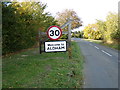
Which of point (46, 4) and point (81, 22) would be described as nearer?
point (46, 4)

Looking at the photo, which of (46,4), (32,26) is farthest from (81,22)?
(32,26)

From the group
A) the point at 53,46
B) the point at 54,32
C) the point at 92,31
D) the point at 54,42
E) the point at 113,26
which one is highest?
the point at 92,31

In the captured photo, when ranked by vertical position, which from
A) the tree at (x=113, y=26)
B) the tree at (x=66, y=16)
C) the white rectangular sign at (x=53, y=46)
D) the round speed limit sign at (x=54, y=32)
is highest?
the tree at (x=66, y=16)

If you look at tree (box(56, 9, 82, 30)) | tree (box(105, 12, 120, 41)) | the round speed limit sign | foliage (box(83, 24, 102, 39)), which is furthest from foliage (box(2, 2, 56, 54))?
foliage (box(83, 24, 102, 39))

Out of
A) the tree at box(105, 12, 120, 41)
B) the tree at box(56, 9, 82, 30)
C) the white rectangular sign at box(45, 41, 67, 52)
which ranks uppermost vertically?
the tree at box(56, 9, 82, 30)

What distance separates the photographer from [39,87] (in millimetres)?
5203

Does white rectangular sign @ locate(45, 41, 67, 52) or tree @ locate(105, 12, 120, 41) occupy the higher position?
tree @ locate(105, 12, 120, 41)

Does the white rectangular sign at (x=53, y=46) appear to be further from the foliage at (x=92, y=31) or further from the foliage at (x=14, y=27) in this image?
A: the foliage at (x=92, y=31)

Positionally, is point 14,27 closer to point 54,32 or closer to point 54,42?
point 54,42

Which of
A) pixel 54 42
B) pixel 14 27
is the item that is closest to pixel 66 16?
pixel 14 27

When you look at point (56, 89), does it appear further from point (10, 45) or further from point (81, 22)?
point (81, 22)

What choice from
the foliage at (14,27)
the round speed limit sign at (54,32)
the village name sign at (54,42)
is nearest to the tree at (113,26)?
the foliage at (14,27)

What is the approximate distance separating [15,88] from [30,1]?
18.2m

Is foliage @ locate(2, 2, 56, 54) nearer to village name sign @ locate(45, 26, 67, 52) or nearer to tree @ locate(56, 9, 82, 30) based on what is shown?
village name sign @ locate(45, 26, 67, 52)
